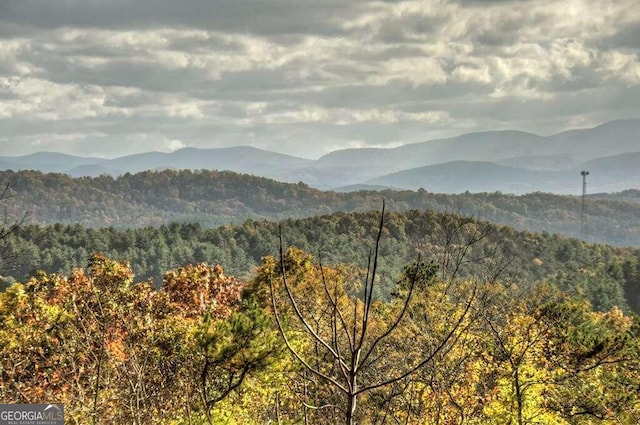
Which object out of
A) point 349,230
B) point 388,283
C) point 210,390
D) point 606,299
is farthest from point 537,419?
point 349,230

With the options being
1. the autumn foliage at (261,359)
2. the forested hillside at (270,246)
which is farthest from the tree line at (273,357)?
the forested hillside at (270,246)

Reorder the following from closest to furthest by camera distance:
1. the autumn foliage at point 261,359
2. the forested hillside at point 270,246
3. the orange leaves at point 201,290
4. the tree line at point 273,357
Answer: the tree line at point 273,357 → the autumn foliage at point 261,359 → the orange leaves at point 201,290 → the forested hillside at point 270,246

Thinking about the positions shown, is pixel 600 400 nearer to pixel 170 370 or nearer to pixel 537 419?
pixel 537 419

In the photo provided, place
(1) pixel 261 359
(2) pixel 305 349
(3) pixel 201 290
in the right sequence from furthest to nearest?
(3) pixel 201 290, (2) pixel 305 349, (1) pixel 261 359

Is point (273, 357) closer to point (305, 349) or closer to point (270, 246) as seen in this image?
point (305, 349)

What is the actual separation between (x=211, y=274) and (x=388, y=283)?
105976 millimetres

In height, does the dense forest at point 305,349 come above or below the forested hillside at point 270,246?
above

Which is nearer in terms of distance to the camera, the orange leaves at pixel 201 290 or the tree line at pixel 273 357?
the tree line at pixel 273 357

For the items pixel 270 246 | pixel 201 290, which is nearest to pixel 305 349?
pixel 201 290

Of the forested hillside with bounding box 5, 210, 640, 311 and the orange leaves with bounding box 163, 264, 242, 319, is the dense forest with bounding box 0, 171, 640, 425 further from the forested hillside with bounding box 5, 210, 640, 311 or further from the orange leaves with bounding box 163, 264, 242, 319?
the forested hillside with bounding box 5, 210, 640, 311

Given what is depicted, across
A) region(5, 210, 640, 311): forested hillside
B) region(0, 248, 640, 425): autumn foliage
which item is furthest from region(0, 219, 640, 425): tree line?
region(5, 210, 640, 311): forested hillside

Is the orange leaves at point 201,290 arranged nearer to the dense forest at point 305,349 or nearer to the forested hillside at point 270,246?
the dense forest at point 305,349

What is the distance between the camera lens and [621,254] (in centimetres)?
17700

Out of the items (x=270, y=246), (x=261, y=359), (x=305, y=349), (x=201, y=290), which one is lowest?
(x=270, y=246)
